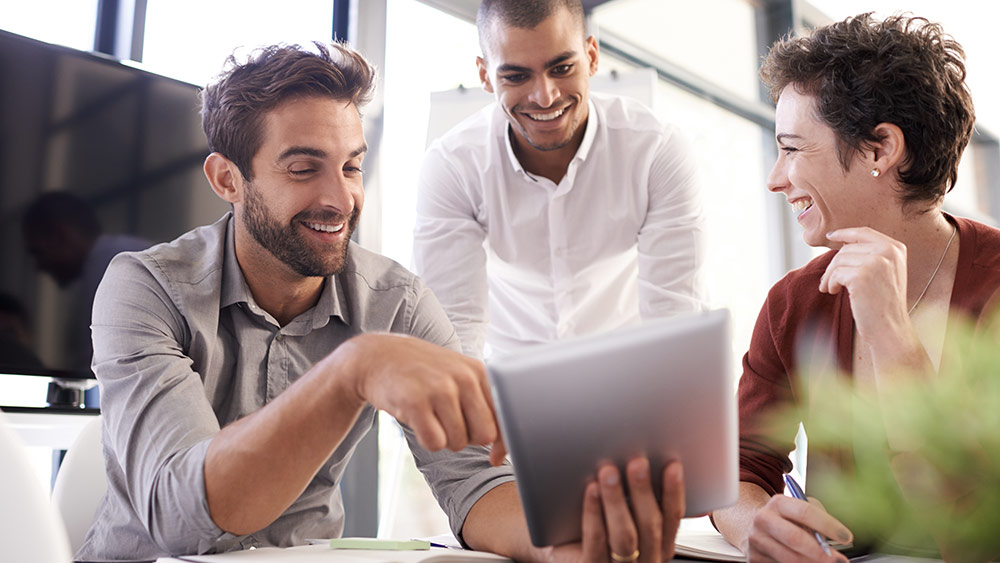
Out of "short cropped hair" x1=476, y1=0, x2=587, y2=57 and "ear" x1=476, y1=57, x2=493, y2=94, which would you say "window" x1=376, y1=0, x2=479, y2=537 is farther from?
"short cropped hair" x1=476, y1=0, x2=587, y2=57

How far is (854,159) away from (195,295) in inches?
44.2

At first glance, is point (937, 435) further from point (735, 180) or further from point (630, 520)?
point (735, 180)

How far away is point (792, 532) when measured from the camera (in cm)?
87

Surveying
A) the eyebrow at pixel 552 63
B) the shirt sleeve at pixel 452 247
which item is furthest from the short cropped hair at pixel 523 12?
the shirt sleeve at pixel 452 247

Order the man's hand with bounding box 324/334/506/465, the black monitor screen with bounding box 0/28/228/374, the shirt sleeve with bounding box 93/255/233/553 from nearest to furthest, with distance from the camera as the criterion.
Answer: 1. the man's hand with bounding box 324/334/506/465
2. the shirt sleeve with bounding box 93/255/233/553
3. the black monitor screen with bounding box 0/28/228/374

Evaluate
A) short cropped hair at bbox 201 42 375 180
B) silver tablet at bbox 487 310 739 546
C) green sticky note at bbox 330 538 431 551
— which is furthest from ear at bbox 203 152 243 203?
silver tablet at bbox 487 310 739 546

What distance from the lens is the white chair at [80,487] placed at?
141 centimetres

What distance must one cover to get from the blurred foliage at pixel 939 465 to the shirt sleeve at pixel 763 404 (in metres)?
0.81

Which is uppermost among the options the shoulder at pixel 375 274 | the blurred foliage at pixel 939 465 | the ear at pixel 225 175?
the ear at pixel 225 175

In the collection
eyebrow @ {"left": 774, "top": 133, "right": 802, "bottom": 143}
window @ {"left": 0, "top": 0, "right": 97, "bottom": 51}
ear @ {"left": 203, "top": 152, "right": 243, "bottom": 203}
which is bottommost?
ear @ {"left": 203, "top": 152, "right": 243, "bottom": 203}

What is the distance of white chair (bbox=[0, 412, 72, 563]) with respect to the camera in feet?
2.04

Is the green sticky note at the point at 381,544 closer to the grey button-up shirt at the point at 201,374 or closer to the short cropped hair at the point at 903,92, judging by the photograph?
the grey button-up shirt at the point at 201,374

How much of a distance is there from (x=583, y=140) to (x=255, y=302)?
1.38 m

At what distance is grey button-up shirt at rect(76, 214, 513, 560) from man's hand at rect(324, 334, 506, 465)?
0.29 metres
